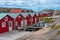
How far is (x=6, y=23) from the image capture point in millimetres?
6066

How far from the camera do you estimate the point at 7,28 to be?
6.11m

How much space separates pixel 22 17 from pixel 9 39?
234 centimetres

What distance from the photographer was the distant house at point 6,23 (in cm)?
577

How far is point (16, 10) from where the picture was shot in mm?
8266

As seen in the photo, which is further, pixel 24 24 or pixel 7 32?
pixel 24 24

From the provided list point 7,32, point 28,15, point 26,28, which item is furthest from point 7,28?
point 28,15

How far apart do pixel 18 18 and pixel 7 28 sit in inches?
35.5

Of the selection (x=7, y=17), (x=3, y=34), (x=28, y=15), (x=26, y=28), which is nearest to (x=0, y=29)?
(x=3, y=34)

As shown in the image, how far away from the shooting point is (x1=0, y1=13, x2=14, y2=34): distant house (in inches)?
227

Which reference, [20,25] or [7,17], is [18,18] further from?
[7,17]

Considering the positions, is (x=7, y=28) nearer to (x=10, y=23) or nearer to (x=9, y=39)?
(x=10, y=23)

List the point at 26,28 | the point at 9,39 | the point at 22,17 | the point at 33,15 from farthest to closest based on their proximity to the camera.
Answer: the point at 33,15, the point at 22,17, the point at 26,28, the point at 9,39

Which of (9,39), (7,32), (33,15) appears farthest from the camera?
(33,15)

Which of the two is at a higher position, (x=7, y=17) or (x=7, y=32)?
(x=7, y=17)
